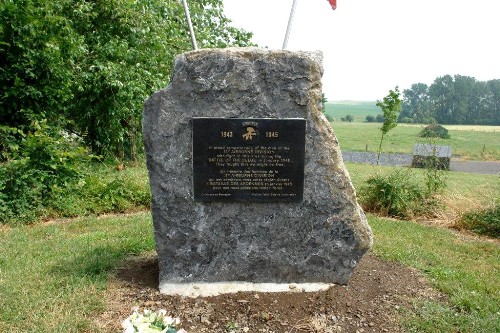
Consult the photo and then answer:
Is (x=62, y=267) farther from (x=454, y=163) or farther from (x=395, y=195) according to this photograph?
(x=454, y=163)

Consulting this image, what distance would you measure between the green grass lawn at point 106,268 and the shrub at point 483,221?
51cm

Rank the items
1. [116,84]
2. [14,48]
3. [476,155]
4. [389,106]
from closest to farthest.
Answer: [14,48]
[389,106]
[116,84]
[476,155]

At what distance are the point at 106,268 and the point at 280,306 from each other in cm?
206

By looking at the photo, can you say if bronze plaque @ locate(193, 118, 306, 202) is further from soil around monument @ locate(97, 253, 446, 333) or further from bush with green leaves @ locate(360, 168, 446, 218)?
bush with green leaves @ locate(360, 168, 446, 218)

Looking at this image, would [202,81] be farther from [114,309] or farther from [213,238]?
[114,309]

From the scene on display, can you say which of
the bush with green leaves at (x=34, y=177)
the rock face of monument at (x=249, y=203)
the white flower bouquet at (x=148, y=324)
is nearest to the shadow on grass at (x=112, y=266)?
the rock face of monument at (x=249, y=203)

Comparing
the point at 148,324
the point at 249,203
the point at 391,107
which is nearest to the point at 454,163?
the point at 391,107

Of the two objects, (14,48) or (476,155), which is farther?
(476,155)

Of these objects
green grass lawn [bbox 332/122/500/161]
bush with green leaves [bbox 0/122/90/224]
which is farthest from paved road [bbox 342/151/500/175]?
bush with green leaves [bbox 0/122/90/224]

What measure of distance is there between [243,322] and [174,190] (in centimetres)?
139

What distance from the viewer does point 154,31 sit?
11625 millimetres

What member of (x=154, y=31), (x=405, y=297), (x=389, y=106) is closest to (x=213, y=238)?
(x=405, y=297)

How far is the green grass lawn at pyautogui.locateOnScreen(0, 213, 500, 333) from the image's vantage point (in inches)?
162

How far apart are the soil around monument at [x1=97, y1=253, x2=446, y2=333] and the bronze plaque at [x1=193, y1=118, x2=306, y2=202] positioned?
3.23 ft
